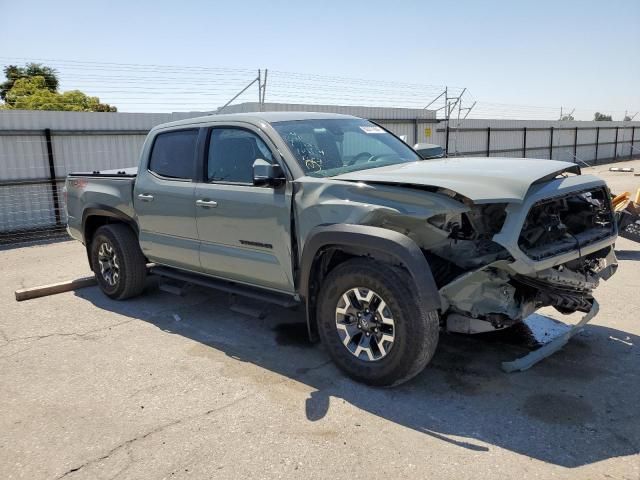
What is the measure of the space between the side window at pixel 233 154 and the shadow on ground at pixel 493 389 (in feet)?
4.94

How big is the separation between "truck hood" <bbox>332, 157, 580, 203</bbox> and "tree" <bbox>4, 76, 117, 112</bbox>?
29786 mm

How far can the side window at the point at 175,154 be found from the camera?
207 inches

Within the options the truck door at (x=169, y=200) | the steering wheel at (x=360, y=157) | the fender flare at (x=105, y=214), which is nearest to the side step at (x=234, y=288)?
the truck door at (x=169, y=200)

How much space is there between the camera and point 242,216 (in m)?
4.55

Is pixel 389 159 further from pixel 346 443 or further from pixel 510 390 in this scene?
pixel 346 443

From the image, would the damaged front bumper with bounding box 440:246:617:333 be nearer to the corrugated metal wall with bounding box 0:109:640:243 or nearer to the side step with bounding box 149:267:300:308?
the side step with bounding box 149:267:300:308

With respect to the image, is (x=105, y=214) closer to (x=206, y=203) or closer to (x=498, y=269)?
(x=206, y=203)

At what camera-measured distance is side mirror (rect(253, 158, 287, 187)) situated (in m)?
4.15

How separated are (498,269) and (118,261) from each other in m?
4.30

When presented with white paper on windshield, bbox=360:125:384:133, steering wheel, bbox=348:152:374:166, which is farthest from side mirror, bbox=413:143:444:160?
steering wheel, bbox=348:152:374:166

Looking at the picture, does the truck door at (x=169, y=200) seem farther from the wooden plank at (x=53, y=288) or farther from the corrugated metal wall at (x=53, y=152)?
the corrugated metal wall at (x=53, y=152)

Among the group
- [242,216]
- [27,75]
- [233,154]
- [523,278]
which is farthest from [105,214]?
[27,75]

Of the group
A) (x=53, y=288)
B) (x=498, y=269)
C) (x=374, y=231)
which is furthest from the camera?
(x=53, y=288)

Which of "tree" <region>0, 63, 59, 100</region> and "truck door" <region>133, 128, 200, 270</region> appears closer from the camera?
"truck door" <region>133, 128, 200, 270</region>
